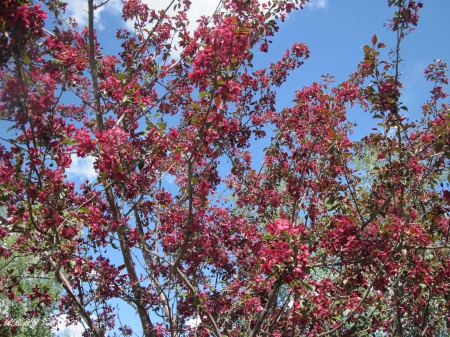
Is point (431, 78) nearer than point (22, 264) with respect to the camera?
Yes

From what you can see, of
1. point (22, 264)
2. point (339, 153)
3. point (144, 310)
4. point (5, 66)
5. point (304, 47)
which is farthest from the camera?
point (22, 264)

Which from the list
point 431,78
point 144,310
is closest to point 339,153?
point 431,78

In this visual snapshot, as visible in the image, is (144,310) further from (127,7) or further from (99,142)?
(127,7)

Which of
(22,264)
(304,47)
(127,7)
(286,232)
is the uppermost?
(22,264)

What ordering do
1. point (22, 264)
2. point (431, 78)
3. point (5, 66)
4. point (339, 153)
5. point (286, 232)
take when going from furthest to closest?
point (22, 264), point (431, 78), point (339, 153), point (5, 66), point (286, 232)

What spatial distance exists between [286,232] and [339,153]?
1.97m

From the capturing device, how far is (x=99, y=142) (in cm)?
341

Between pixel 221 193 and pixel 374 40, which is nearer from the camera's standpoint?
pixel 374 40

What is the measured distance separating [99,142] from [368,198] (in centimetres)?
362

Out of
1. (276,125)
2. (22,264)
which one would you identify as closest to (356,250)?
(276,125)

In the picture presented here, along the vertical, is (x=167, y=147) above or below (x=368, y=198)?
above

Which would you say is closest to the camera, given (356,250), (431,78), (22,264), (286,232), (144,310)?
(286,232)

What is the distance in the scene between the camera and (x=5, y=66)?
3.23 metres

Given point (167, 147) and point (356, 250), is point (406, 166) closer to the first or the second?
point (356, 250)
